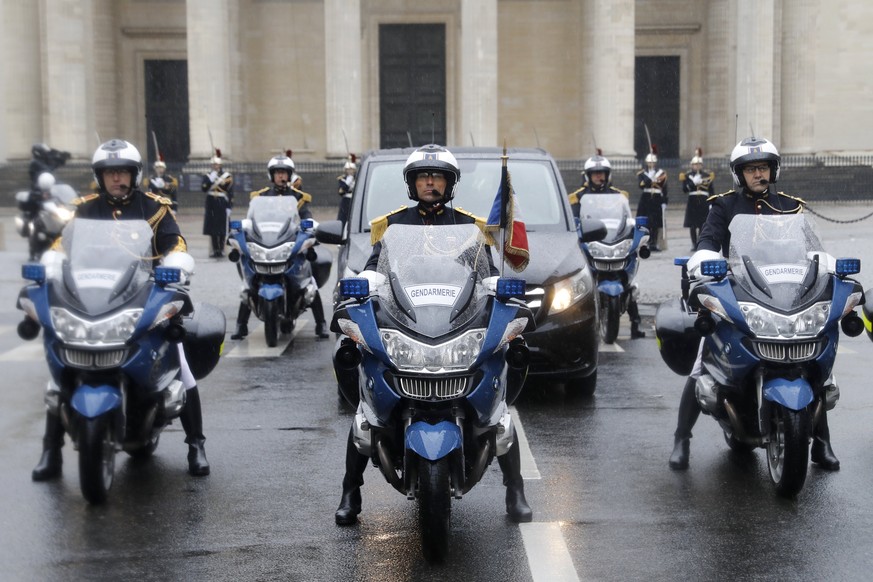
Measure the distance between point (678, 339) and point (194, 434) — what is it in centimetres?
267

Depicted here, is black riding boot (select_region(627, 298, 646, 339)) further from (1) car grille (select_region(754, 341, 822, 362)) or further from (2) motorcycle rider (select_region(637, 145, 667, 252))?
(2) motorcycle rider (select_region(637, 145, 667, 252))

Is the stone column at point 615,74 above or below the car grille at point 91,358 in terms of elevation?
above

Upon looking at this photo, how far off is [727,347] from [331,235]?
3179 millimetres

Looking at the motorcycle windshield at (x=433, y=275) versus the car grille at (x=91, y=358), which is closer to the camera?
the motorcycle windshield at (x=433, y=275)

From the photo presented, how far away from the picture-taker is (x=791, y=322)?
666 cm

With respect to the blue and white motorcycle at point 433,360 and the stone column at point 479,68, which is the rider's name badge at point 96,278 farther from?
the stone column at point 479,68

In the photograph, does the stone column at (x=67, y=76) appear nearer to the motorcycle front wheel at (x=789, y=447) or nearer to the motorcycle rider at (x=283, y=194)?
the motorcycle rider at (x=283, y=194)

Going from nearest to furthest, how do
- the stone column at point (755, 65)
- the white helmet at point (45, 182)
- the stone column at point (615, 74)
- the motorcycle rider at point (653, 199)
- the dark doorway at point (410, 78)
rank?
the white helmet at point (45, 182) → the motorcycle rider at point (653, 199) → the stone column at point (615, 74) → the stone column at point (755, 65) → the dark doorway at point (410, 78)

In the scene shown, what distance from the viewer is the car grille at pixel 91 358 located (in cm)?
663

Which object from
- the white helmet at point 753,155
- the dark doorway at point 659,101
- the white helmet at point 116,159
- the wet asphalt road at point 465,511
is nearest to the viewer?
the wet asphalt road at point 465,511

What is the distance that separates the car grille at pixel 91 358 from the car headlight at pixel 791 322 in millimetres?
3027

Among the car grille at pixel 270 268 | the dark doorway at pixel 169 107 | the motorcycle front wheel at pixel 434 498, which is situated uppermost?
the dark doorway at pixel 169 107

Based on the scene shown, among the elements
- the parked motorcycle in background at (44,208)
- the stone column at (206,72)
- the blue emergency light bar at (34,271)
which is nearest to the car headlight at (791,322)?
the blue emergency light bar at (34,271)

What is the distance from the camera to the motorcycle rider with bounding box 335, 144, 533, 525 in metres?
6.39
